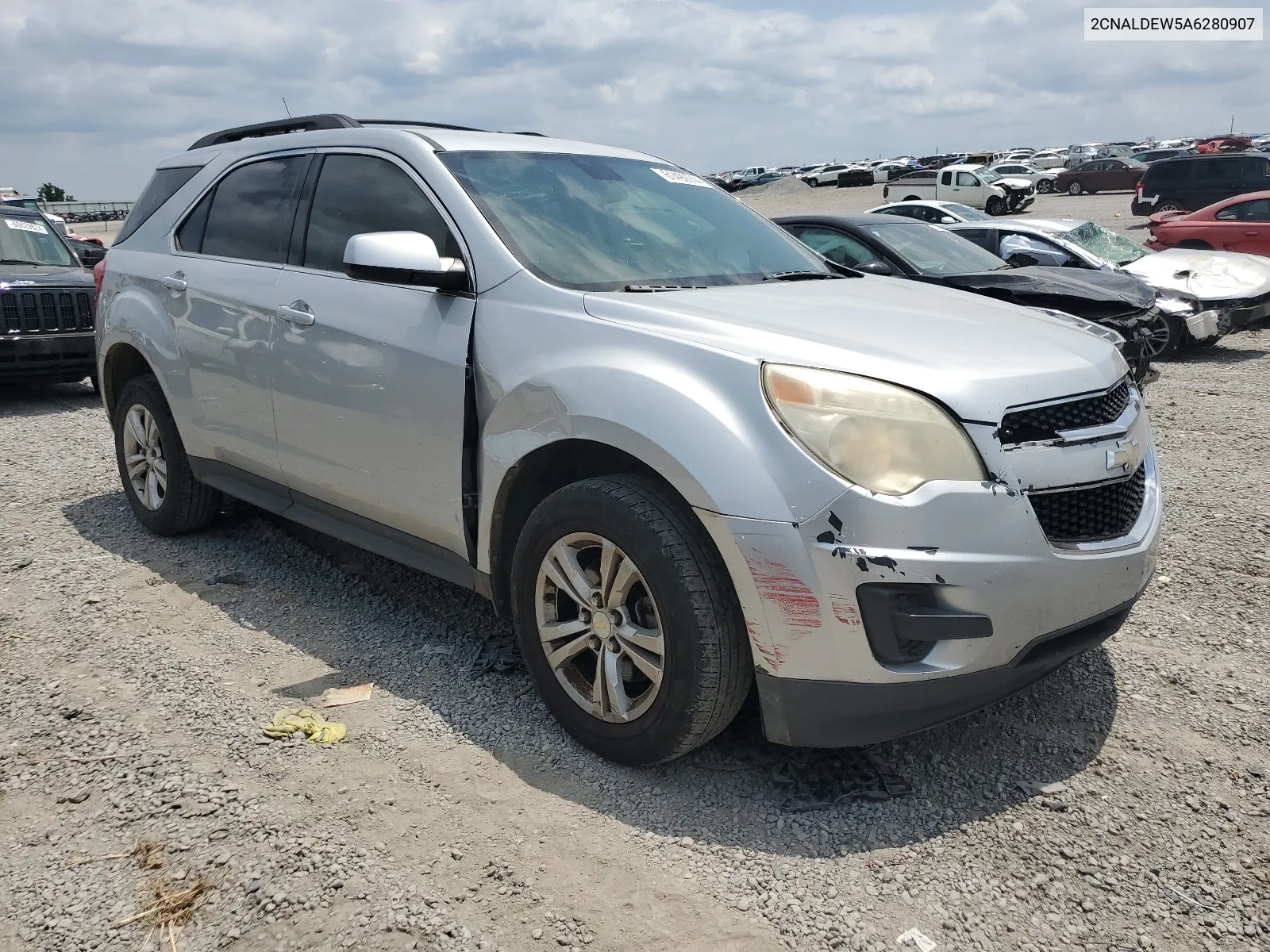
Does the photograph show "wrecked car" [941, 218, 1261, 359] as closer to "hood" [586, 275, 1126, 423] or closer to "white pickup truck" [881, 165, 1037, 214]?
"hood" [586, 275, 1126, 423]

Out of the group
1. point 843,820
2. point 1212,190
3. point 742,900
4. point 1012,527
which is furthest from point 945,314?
point 1212,190

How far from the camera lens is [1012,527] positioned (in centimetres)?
252

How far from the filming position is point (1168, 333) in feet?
32.7

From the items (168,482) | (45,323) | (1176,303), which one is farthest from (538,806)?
(1176,303)

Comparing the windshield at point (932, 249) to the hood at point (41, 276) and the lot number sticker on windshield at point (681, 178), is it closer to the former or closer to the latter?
the lot number sticker on windshield at point (681, 178)

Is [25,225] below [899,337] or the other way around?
the other way around

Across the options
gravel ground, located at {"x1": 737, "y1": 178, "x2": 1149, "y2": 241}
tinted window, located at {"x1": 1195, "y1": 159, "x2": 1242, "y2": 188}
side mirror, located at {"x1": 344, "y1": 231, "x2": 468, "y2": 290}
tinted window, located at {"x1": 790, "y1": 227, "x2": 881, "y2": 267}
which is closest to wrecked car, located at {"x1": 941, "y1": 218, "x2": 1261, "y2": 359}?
tinted window, located at {"x1": 790, "y1": 227, "x2": 881, "y2": 267}

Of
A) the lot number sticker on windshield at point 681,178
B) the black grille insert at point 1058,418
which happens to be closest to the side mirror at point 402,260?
the lot number sticker on windshield at point 681,178

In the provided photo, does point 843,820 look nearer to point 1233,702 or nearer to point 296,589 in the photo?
point 1233,702

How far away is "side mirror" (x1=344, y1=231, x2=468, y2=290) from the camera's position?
3156 mm

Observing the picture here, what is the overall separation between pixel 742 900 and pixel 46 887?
5.72 feet

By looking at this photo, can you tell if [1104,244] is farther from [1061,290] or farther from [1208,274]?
[1061,290]

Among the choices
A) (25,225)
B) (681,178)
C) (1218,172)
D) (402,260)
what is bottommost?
(402,260)

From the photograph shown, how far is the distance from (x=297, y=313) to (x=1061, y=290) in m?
6.19
